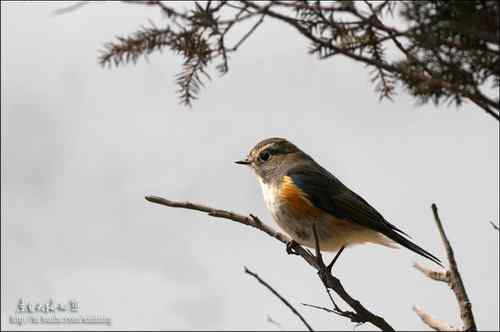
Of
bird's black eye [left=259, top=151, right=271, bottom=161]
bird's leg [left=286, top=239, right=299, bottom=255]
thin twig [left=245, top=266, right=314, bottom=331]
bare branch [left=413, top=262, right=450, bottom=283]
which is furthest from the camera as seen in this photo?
bird's black eye [left=259, top=151, right=271, bottom=161]

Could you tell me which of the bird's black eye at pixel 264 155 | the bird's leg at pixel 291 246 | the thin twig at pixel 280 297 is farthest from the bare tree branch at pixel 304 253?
A: the bird's black eye at pixel 264 155

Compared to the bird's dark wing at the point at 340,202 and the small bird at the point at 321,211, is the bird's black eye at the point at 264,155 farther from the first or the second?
the bird's dark wing at the point at 340,202

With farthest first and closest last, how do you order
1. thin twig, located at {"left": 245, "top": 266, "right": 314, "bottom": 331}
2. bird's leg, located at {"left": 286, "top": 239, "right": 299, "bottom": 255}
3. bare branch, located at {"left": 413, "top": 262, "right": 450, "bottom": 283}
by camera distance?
bird's leg, located at {"left": 286, "top": 239, "right": 299, "bottom": 255} → bare branch, located at {"left": 413, "top": 262, "right": 450, "bottom": 283} → thin twig, located at {"left": 245, "top": 266, "right": 314, "bottom": 331}

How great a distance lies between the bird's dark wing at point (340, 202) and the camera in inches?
243

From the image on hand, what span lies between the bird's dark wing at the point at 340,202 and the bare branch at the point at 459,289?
72.7 inches

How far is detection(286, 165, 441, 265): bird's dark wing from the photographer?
243 inches

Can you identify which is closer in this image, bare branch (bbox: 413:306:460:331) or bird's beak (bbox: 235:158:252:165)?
bare branch (bbox: 413:306:460:331)

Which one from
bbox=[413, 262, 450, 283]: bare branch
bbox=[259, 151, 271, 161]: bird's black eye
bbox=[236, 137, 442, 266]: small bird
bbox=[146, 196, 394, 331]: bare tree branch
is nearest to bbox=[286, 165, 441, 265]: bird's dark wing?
bbox=[236, 137, 442, 266]: small bird

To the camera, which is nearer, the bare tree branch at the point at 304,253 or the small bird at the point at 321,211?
the bare tree branch at the point at 304,253

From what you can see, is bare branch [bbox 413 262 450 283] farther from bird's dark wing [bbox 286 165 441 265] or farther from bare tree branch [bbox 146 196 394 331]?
bird's dark wing [bbox 286 165 441 265]

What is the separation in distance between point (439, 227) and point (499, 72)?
2.84ft

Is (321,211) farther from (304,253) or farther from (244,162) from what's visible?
(244,162)

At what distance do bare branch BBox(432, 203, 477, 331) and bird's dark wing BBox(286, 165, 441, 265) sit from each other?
1845 millimetres

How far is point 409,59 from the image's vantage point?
3.69m
